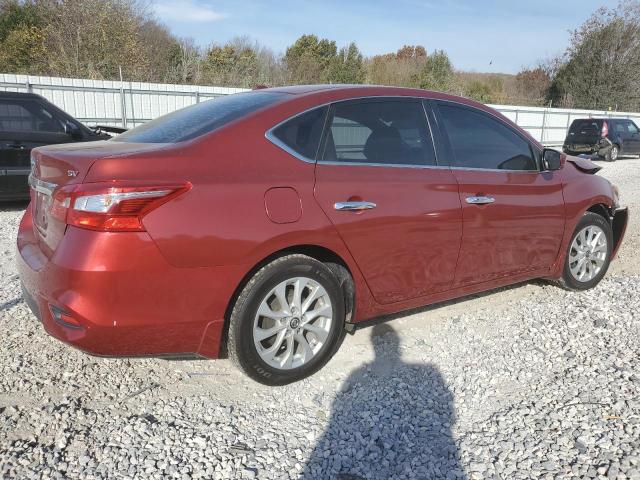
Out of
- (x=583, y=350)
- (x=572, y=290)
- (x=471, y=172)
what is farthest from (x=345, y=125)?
(x=572, y=290)

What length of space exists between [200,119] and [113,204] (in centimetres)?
95

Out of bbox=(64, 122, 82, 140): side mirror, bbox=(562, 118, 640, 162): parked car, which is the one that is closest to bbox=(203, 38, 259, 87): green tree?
bbox=(562, 118, 640, 162): parked car

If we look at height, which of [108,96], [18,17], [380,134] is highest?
[18,17]

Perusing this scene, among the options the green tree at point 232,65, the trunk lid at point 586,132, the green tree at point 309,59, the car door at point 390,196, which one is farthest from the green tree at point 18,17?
the car door at point 390,196

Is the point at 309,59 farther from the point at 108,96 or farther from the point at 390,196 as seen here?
the point at 390,196

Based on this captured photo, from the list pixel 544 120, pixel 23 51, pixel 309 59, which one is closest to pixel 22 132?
pixel 23 51

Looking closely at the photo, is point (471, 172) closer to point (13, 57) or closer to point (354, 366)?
point (354, 366)

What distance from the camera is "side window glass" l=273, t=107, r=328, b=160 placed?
3.15 meters

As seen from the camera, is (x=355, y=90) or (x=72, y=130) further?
(x=72, y=130)

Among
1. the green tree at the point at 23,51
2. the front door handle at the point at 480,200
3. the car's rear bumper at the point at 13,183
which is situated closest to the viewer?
the front door handle at the point at 480,200

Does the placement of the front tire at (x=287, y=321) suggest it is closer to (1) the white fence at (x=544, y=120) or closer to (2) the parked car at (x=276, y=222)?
(2) the parked car at (x=276, y=222)

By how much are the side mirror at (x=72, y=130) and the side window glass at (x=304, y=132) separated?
6.08m

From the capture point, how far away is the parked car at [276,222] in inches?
104

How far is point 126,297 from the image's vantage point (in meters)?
2.64
